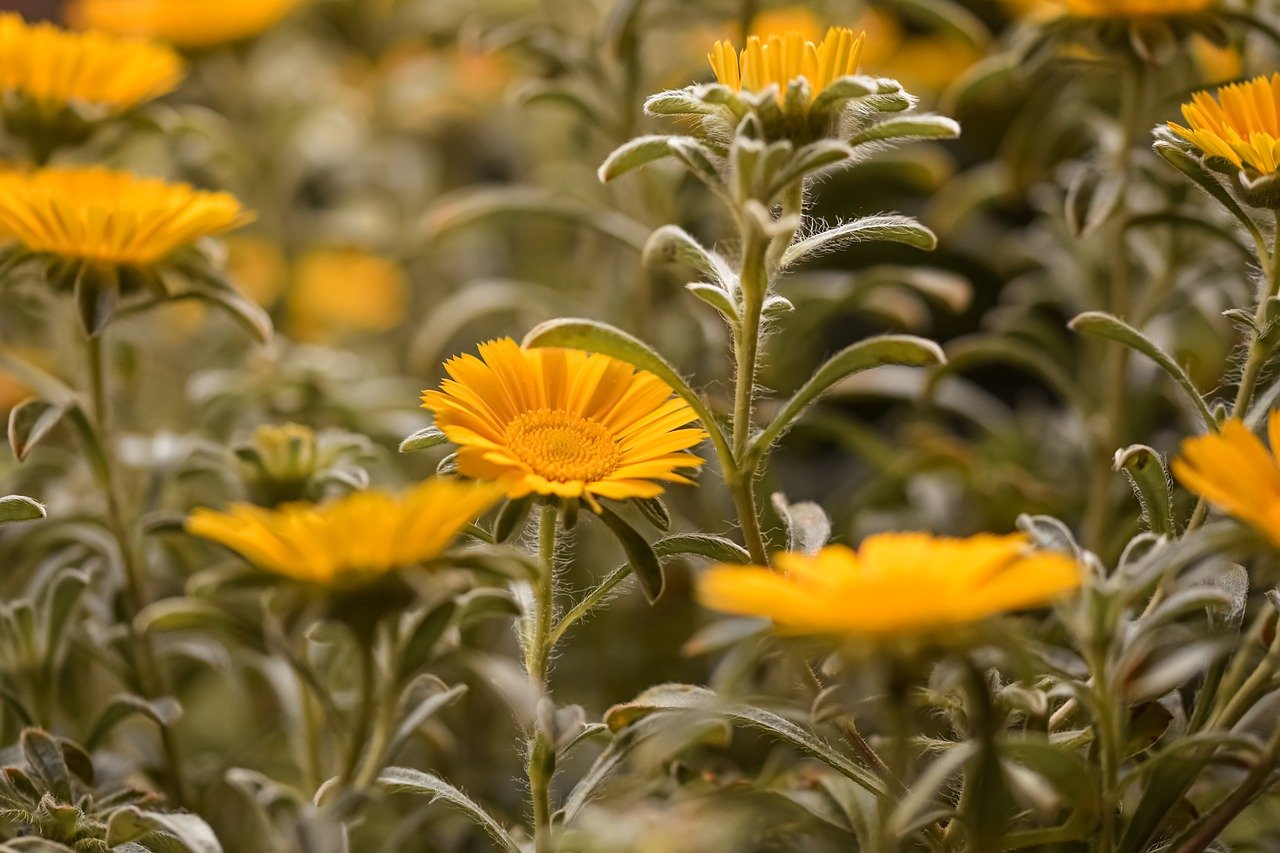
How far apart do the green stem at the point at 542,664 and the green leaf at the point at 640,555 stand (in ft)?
0.14

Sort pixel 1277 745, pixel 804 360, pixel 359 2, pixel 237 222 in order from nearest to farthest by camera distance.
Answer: pixel 1277 745, pixel 237 222, pixel 804 360, pixel 359 2

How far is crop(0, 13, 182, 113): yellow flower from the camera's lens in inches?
42.0

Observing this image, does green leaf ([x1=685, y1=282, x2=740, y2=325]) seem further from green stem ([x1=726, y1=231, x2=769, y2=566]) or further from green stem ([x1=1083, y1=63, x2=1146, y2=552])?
green stem ([x1=1083, y1=63, x2=1146, y2=552])

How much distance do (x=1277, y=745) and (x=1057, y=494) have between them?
2.07 ft

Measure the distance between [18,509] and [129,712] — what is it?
230mm

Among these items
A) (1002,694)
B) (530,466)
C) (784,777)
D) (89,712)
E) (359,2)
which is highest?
(359,2)

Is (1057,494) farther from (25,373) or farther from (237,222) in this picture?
(25,373)

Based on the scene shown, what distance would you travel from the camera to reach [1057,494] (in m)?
1.32

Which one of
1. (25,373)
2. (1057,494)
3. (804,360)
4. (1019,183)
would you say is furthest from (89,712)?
(1019,183)

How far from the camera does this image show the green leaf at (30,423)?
2.97ft

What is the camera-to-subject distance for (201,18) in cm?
168

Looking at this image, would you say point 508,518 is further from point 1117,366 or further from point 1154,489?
point 1117,366

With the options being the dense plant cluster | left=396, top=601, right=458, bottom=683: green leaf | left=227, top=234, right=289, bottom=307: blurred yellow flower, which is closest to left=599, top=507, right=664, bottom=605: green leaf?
the dense plant cluster

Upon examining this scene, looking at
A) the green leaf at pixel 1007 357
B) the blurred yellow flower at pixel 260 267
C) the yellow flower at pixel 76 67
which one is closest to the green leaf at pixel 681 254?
the green leaf at pixel 1007 357
